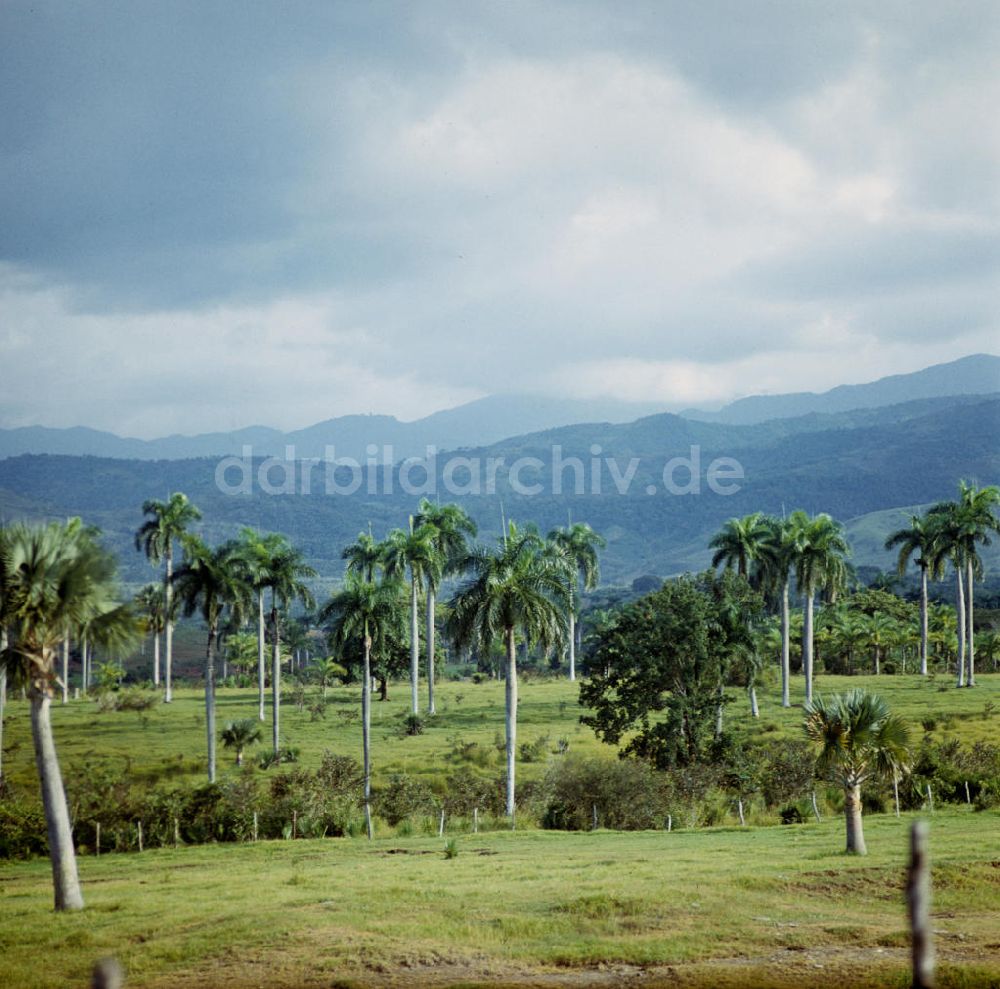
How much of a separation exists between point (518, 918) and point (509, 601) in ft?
74.7

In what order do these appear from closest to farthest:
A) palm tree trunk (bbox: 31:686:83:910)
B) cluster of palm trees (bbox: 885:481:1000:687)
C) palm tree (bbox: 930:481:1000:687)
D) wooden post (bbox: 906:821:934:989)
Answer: wooden post (bbox: 906:821:934:989) → palm tree trunk (bbox: 31:686:83:910) → cluster of palm trees (bbox: 885:481:1000:687) → palm tree (bbox: 930:481:1000:687)

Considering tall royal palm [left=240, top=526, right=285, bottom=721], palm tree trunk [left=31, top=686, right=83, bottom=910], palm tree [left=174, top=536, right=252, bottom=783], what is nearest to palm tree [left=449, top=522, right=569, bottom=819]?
palm tree [left=174, top=536, right=252, bottom=783]

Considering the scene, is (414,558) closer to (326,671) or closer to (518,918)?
(326,671)

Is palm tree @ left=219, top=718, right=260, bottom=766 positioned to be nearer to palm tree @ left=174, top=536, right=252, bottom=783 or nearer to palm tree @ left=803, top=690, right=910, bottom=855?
palm tree @ left=174, top=536, right=252, bottom=783

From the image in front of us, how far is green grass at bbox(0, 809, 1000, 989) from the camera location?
56.5ft

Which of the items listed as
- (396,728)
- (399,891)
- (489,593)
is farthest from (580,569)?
(399,891)

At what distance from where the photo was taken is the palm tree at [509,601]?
42.4 metres

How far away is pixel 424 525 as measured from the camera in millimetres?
68375

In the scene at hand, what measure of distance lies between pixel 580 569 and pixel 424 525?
140ft

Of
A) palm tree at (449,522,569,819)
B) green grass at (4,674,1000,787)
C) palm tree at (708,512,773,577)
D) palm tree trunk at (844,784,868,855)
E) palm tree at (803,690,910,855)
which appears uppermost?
palm tree at (708,512,773,577)

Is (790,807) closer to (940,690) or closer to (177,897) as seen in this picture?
(177,897)

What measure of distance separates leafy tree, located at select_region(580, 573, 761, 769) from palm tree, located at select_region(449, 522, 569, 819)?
526cm

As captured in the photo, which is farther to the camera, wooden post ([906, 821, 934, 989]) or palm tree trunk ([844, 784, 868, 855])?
palm tree trunk ([844, 784, 868, 855])

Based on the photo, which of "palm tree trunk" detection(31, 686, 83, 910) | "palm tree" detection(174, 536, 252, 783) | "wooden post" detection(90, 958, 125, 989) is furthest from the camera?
"palm tree" detection(174, 536, 252, 783)
